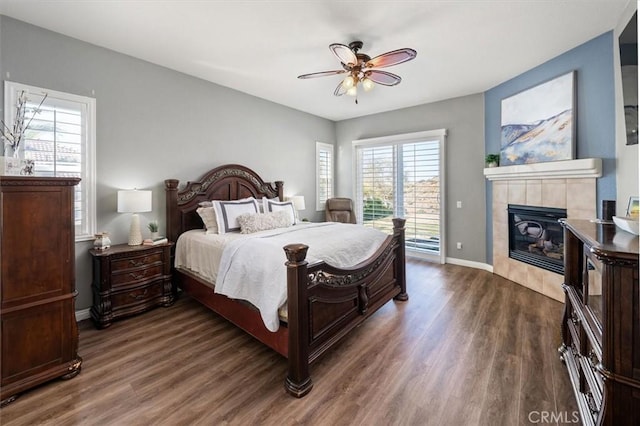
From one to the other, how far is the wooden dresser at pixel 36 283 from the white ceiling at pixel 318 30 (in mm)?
1746

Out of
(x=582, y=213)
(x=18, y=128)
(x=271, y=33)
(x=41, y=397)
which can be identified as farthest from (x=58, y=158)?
(x=582, y=213)

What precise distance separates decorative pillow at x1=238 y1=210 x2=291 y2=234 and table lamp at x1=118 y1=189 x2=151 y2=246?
1055mm

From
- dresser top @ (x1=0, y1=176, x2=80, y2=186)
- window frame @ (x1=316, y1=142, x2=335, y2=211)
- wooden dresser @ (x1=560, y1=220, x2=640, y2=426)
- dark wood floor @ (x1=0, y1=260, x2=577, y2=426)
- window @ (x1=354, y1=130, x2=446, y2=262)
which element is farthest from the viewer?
window frame @ (x1=316, y1=142, x2=335, y2=211)

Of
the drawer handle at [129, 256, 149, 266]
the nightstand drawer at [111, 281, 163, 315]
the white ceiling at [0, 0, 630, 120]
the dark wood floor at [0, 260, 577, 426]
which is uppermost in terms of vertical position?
the white ceiling at [0, 0, 630, 120]

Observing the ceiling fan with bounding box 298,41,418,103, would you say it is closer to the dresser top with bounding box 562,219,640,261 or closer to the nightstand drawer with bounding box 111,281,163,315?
the dresser top with bounding box 562,219,640,261

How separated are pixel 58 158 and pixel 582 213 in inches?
226

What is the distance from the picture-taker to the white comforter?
2117 mm

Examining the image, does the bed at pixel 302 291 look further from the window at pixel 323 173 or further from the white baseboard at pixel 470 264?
the window at pixel 323 173

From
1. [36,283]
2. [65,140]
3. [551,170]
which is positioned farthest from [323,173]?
[36,283]

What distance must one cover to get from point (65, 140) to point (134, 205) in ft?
3.00

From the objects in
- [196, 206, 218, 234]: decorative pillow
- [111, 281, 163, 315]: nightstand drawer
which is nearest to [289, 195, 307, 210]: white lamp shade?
[196, 206, 218, 234]: decorative pillow

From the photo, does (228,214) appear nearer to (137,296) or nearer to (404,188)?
(137,296)

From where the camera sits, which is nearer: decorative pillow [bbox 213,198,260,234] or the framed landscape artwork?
the framed landscape artwork

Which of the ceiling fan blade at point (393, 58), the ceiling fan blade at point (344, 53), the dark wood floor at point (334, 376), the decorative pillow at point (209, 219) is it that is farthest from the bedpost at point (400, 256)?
the decorative pillow at point (209, 219)
